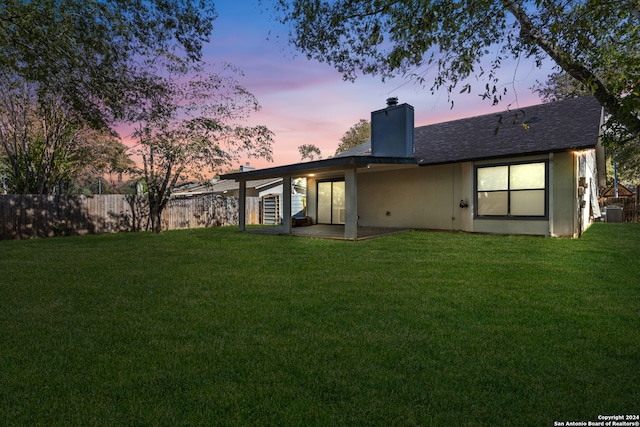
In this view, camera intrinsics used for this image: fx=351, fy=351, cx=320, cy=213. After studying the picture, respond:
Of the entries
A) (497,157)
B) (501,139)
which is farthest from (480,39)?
(501,139)

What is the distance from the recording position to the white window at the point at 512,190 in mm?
10727

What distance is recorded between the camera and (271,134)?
15.3 meters

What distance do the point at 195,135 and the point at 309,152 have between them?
119 feet

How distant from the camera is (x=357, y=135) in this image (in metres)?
38.4

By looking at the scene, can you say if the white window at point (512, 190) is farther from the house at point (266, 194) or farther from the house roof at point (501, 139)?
the house at point (266, 194)

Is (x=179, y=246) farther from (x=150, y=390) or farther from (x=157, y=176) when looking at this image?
(x=150, y=390)

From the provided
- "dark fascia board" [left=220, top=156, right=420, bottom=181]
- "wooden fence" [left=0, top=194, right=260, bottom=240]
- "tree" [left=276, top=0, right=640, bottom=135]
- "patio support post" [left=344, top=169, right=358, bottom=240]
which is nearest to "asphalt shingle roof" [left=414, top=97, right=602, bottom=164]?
"dark fascia board" [left=220, top=156, right=420, bottom=181]

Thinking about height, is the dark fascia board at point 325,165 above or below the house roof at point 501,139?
below

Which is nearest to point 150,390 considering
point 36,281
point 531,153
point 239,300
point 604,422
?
point 239,300

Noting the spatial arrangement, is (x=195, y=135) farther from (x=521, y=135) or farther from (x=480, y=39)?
(x=521, y=135)

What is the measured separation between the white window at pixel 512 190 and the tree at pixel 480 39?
209 inches

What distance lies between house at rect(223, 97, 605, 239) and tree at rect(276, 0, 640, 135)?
3.87 metres

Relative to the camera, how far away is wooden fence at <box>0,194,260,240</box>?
40.0 feet

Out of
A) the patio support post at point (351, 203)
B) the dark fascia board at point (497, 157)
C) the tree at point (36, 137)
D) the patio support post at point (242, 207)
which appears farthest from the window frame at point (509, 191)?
the tree at point (36, 137)
